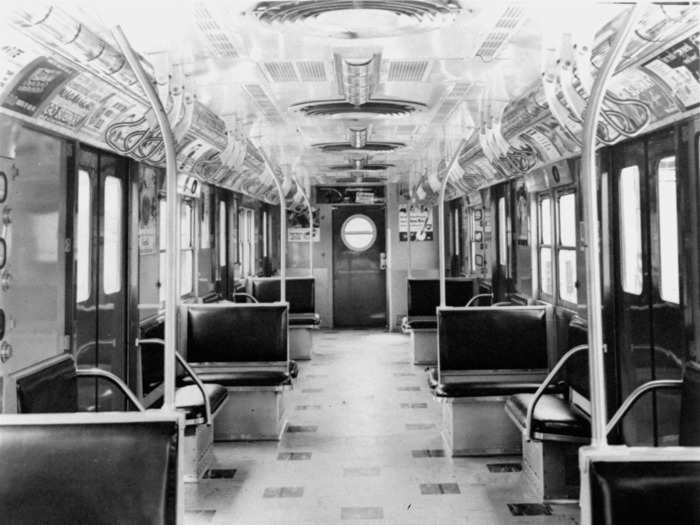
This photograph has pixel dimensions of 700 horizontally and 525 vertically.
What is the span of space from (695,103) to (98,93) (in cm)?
326

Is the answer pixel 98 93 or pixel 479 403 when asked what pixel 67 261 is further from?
pixel 479 403

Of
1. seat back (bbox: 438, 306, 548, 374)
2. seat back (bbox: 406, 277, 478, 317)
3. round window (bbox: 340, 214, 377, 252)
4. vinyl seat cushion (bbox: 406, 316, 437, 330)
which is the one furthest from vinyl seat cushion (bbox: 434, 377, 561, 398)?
round window (bbox: 340, 214, 377, 252)

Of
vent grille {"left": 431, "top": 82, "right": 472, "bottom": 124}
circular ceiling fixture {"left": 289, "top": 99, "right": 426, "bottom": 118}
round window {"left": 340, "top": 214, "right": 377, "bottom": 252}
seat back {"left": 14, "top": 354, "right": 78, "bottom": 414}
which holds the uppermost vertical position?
vent grille {"left": 431, "top": 82, "right": 472, "bottom": 124}

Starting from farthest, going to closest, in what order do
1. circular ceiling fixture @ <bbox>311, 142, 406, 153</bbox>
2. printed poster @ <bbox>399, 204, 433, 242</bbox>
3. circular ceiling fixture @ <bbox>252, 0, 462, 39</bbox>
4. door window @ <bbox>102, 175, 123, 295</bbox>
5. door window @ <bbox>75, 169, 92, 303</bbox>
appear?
printed poster @ <bbox>399, 204, 433, 242</bbox>
circular ceiling fixture @ <bbox>311, 142, 406, 153</bbox>
door window @ <bbox>102, 175, 123, 295</bbox>
door window @ <bbox>75, 169, 92, 303</bbox>
circular ceiling fixture @ <bbox>252, 0, 462, 39</bbox>

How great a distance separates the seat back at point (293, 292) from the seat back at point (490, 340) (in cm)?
486

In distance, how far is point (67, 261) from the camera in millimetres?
→ 4109

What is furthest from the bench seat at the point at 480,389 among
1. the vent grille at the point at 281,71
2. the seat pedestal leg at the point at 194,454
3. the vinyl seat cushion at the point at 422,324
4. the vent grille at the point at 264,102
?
the vinyl seat cushion at the point at 422,324

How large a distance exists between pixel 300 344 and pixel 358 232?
431 cm

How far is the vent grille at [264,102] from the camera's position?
5.04 meters

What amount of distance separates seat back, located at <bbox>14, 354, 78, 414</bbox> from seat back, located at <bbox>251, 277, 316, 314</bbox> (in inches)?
238

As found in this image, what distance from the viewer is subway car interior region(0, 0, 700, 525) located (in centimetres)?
229

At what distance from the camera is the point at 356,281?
536 inches

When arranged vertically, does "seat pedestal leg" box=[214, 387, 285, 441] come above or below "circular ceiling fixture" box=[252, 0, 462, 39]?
below

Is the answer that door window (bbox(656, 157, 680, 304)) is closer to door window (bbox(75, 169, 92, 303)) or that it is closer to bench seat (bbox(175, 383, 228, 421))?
bench seat (bbox(175, 383, 228, 421))
